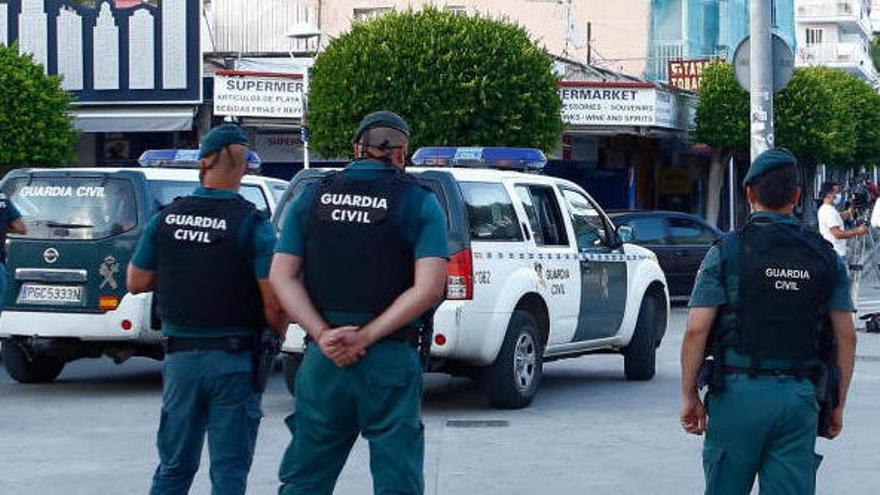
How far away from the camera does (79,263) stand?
13320 mm

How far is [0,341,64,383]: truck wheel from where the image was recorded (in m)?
14.4

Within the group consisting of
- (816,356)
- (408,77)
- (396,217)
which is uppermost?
(408,77)

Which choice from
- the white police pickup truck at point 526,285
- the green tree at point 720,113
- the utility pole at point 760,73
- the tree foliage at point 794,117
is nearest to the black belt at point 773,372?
the white police pickup truck at point 526,285

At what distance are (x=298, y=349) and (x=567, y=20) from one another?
3276cm

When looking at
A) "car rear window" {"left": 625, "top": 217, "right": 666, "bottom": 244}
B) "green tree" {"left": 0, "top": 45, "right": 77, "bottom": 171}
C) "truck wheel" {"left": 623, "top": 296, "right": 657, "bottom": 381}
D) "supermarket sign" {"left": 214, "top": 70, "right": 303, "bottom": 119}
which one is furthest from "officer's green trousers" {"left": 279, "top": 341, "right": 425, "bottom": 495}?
"supermarket sign" {"left": 214, "top": 70, "right": 303, "bottom": 119}

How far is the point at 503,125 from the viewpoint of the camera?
31.0 m

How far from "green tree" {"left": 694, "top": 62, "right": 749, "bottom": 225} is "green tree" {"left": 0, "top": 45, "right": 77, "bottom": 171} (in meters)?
14.5

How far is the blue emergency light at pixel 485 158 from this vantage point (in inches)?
608

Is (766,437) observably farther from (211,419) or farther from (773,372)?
(211,419)

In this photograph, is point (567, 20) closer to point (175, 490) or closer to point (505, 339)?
point (505, 339)

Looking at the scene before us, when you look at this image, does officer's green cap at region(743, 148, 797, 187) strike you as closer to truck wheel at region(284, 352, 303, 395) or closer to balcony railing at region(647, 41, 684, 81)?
truck wheel at region(284, 352, 303, 395)

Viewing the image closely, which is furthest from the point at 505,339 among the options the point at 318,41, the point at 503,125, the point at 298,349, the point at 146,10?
the point at 318,41

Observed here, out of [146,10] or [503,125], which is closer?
[503,125]

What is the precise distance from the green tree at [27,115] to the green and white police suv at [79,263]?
16.8 m
